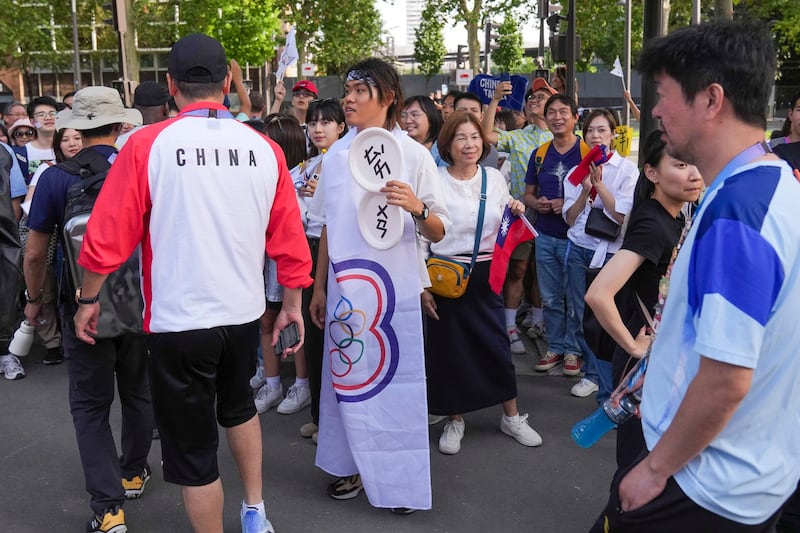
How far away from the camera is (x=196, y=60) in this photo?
119 inches

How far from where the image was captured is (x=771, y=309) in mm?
1591

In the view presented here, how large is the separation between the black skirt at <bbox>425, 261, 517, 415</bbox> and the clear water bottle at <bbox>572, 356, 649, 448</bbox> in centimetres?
197

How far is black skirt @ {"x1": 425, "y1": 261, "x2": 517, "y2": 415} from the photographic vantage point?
446cm

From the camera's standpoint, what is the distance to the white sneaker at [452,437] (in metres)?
4.54

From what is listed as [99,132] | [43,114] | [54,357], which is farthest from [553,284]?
[43,114]

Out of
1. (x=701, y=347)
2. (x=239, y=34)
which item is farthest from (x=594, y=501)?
(x=239, y=34)

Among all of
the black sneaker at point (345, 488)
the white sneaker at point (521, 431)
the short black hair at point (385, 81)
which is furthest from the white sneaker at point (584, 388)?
the short black hair at point (385, 81)

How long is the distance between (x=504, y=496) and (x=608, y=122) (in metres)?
3.14

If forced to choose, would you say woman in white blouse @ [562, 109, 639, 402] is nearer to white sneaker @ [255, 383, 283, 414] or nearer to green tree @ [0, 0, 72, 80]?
white sneaker @ [255, 383, 283, 414]

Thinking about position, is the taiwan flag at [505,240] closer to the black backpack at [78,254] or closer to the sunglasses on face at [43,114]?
the black backpack at [78,254]

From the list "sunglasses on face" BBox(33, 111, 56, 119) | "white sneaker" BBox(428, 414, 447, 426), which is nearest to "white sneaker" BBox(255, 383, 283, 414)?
"white sneaker" BBox(428, 414, 447, 426)

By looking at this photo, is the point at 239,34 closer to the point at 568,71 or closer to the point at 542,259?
the point at 568,71

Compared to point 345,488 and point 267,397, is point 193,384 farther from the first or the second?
point 267,397

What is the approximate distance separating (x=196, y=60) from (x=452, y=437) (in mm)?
2574
